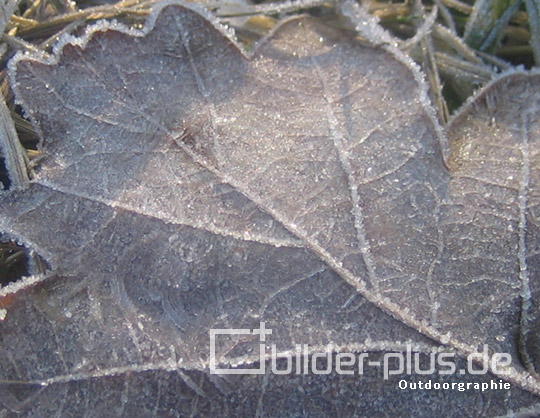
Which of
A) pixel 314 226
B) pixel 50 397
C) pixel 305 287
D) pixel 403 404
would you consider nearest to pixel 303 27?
pixel 314 226

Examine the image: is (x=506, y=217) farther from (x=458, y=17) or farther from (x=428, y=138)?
(x=458, y=17)

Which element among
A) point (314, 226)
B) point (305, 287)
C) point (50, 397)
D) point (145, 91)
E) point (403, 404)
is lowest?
point (403, 404)

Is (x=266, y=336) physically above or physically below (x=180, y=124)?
below

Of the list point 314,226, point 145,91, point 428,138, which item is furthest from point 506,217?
point 145,91

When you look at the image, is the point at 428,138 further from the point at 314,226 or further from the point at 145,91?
the point at 145,91

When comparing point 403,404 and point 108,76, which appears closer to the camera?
point 403,404

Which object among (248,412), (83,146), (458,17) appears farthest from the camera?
(458,17)

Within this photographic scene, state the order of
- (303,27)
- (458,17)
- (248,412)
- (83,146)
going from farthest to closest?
(458,17) → (303,27) → (83,146) → (248,412)
